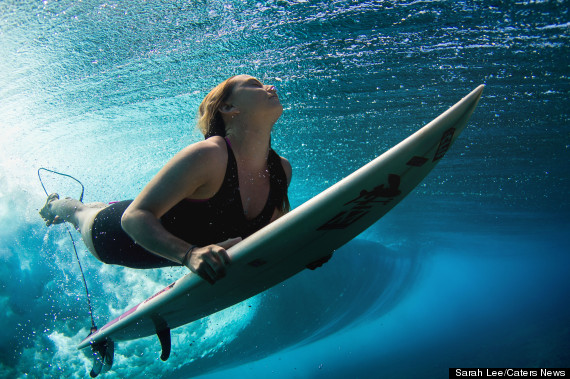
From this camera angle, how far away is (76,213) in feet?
A: 11.9

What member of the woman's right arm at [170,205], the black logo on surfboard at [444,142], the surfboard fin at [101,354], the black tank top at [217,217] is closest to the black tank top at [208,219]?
the black tank top at [217,217]

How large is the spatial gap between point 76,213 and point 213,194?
8.58 feet

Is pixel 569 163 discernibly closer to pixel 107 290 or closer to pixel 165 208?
pixel 165 208

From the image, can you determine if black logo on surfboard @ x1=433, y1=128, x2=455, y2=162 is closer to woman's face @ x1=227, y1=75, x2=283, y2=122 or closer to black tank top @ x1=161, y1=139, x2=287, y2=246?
woman's face @ x1=227, y1=75, x2=283, y2=122

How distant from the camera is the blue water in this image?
4887mm

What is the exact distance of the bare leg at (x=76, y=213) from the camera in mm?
3041

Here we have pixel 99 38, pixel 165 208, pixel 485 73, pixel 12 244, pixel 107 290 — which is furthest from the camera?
pixel 107 290

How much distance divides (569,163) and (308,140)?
38.9ft

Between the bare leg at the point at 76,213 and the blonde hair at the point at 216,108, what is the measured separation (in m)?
1.65

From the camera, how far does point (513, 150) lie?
10859 millimetres

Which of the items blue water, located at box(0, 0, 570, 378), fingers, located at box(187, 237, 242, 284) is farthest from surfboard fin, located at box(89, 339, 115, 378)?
blue water, located at box(0, 0, 570, 378)

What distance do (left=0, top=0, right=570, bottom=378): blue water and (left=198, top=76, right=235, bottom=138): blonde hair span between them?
3.00 meters

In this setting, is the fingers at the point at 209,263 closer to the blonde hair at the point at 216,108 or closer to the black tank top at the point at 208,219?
the black tank top at the point at 208,219

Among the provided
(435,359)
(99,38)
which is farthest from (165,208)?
(435,359)
